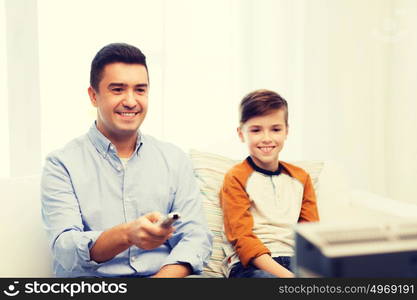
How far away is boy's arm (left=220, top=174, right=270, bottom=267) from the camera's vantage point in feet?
4.75

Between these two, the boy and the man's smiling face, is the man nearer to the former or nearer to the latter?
the man's smiling face

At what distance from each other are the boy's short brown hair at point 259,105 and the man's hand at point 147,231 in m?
0.62

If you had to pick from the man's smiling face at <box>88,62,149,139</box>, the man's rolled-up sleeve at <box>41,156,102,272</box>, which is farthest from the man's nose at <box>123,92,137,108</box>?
the man's rolled-up sleeve at <box>41,156,102,272</box>

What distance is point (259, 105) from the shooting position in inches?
62.0

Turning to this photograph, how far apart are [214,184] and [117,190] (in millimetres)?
426

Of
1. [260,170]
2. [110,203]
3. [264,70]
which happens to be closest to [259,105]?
[260,170]

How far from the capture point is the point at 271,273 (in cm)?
139

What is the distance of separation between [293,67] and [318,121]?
13.5 inches

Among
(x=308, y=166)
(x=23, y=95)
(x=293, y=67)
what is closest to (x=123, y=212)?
(x=308, y=166)

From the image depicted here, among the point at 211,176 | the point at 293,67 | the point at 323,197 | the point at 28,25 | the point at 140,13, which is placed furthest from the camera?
the point at 293,67

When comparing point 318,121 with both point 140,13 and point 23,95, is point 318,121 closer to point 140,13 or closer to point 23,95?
point 140,13

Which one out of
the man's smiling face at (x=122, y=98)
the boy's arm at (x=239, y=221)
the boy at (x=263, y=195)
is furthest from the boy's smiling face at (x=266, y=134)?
the man's smiling face at (x=122, y=98)

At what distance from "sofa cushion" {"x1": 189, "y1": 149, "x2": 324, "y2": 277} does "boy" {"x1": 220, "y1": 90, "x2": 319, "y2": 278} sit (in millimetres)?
55

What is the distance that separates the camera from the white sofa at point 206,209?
142cm
